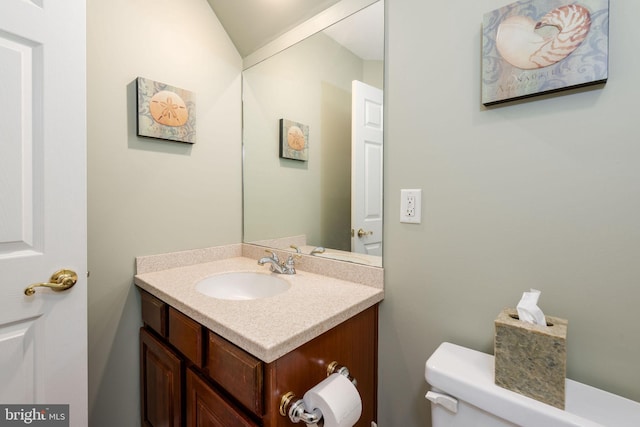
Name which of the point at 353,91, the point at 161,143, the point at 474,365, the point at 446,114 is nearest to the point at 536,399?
the point at 474,365

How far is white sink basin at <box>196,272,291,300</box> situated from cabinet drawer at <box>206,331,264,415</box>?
0.43m

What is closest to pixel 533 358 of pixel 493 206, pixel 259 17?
pixel 493 206

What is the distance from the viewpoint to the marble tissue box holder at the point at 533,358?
1.98 ft

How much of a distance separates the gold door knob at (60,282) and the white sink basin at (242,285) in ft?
1.46

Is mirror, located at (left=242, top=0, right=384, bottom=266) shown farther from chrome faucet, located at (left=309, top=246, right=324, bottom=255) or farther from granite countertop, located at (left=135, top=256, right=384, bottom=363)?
granite countertop, located at (left=135, top=256, right=384, bottom=363)

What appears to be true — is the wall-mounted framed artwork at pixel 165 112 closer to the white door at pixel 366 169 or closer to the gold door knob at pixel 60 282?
the gold door knob at pixel 60 282

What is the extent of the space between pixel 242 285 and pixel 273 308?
52 centimetres

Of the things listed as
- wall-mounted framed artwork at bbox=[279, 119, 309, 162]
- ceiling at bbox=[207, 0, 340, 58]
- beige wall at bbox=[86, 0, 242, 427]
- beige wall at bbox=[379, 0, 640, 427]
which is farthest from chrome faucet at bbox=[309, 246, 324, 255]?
ceiling at bbox=[207, 0, 340, 58]

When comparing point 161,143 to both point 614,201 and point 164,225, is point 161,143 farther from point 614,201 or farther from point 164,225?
point 614,201

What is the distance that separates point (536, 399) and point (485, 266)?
342 mm

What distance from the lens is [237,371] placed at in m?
0.74

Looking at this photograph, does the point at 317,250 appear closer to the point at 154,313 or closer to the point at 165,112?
the point at 154,313

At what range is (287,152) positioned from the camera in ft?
5.07

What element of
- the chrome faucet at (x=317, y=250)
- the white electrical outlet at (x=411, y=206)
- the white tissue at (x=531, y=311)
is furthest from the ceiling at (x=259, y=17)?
the white tissue at (x=531, y=311)
